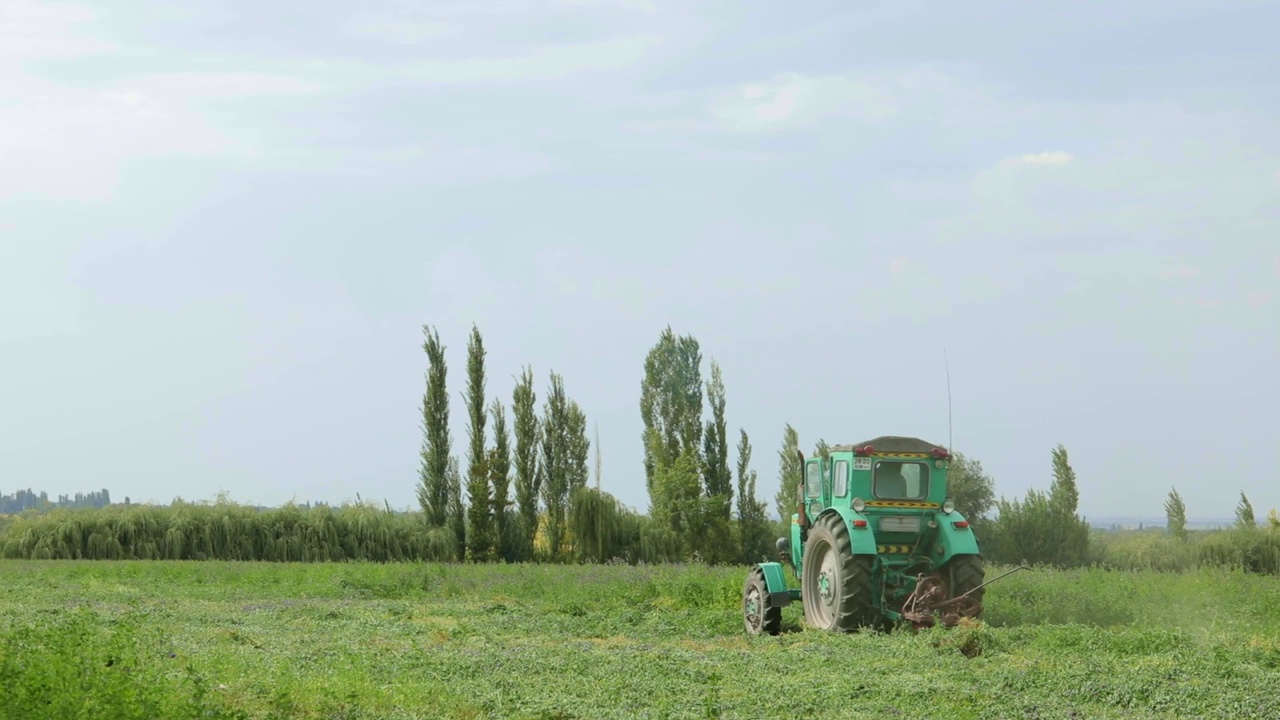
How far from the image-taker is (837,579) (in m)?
13.2

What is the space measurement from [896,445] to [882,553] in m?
1.25

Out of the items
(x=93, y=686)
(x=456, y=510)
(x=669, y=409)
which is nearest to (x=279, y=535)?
(x=456, y=510)

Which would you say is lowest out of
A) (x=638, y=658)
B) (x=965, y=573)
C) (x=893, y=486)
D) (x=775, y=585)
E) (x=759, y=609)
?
(x=638, y=658)

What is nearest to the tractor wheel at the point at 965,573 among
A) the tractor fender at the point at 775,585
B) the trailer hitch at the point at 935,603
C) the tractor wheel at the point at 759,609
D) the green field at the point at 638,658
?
the trailer hitch at the point at 935,603

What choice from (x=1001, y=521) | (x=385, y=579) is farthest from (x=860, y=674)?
(x=1001, y=521)

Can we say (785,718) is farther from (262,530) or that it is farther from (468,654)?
(262,530)

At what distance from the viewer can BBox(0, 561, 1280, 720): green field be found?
845 centimetres

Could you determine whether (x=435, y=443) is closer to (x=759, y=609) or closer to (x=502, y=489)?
(x=502, y=489)

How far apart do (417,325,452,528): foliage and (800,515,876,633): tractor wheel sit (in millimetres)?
21152

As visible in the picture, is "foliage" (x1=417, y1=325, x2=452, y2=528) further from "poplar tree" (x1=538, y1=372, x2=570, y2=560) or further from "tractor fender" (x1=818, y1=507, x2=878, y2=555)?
"tractor fender" (x1=818, y1=507, x2=878, y2=555)

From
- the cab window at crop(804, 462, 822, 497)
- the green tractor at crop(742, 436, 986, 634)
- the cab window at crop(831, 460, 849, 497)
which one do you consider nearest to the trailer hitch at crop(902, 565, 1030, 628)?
the green tractor at crop(742, 436, 986, 634)

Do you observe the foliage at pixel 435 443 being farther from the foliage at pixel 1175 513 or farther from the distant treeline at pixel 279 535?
the foliage at pixel 1175 513

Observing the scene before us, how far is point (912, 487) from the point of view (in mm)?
13805

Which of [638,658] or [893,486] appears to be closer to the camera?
[638,658]
